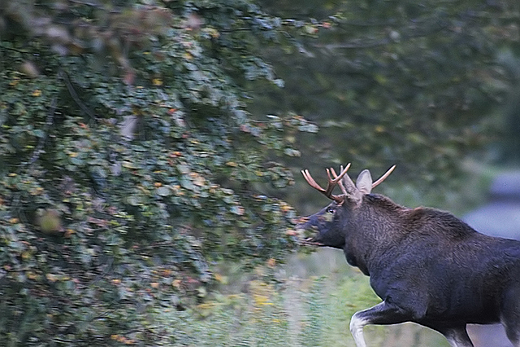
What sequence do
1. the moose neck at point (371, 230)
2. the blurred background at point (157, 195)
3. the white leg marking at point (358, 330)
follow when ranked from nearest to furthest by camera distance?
the blurred background at point (157, 195) → the white leg marking at point (358, 330) → the moose neck at point (371, 230)

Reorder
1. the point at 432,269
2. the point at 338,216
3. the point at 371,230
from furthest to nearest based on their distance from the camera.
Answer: the point at 338,216, the point at 371,230, the point at 432,269

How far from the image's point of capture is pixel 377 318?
8.84 metres

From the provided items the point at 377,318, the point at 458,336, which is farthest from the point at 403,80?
the point at 377,318

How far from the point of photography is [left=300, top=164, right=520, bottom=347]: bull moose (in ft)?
27.3

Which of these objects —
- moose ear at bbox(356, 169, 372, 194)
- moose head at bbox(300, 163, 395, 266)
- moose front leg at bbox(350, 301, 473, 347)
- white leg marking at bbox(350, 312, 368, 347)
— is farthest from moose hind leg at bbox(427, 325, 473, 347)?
moose ear at bbox(356, 169, 372, 194)

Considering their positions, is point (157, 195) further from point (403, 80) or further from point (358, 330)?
point (403, 80)

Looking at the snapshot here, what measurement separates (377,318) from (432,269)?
0.67m

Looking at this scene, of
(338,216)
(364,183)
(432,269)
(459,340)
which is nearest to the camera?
(432,269)

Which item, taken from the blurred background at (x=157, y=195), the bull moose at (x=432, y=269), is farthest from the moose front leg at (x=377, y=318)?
the blurred background at (x=157, y=195)

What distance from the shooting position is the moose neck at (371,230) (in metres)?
9.38

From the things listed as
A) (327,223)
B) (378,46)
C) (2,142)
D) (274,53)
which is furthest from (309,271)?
(2,142)

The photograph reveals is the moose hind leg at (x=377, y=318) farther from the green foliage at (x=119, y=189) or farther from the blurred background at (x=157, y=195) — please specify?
the green foliage at (x=119, y=189)

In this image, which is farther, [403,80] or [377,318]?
[403,80]

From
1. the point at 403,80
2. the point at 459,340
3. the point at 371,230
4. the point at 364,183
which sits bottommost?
the point at 403,80
